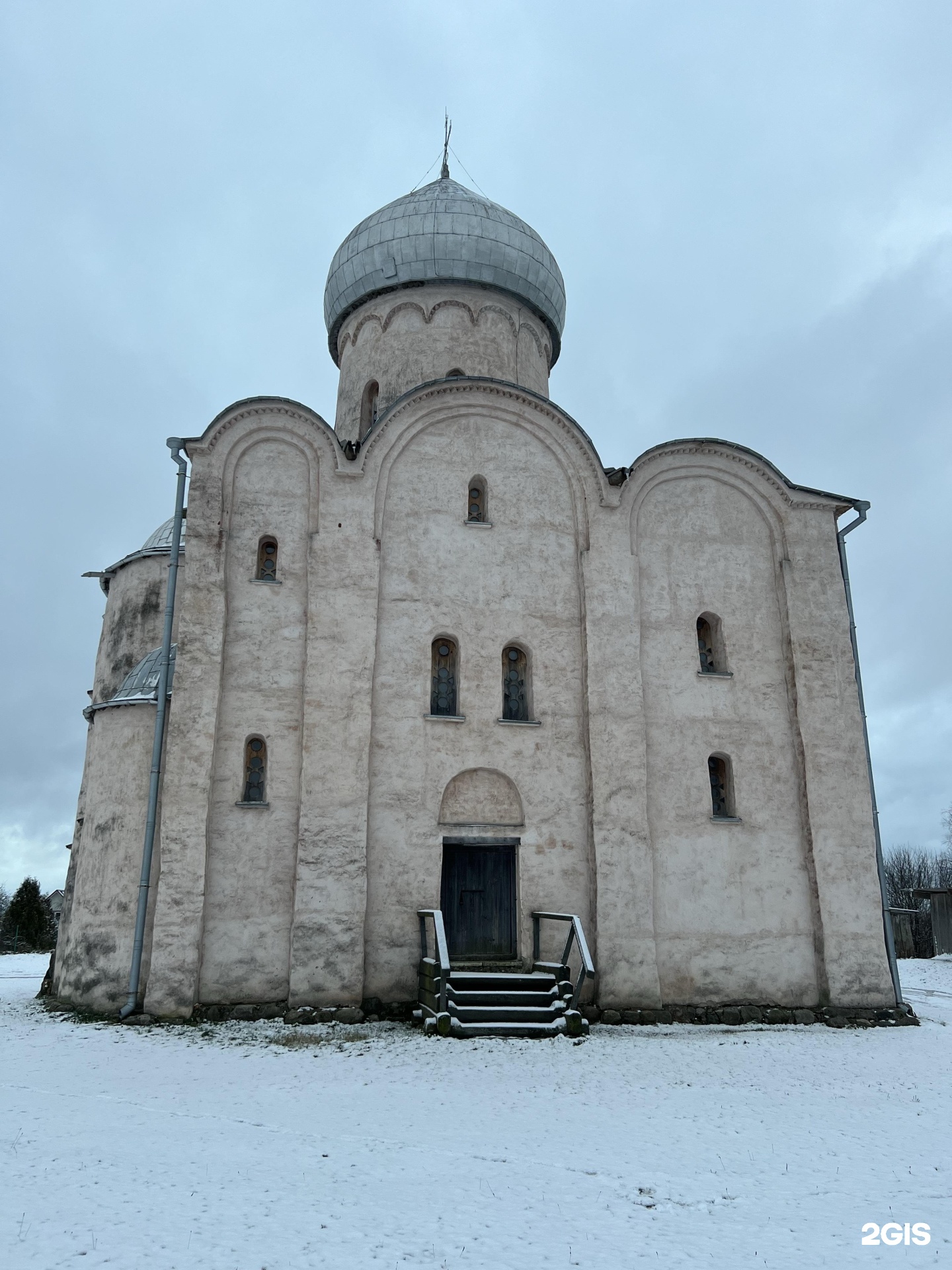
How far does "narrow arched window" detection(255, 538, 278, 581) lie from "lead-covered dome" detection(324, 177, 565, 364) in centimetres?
616

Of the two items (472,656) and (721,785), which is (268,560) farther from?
(721,785)

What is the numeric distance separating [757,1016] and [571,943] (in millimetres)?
2968

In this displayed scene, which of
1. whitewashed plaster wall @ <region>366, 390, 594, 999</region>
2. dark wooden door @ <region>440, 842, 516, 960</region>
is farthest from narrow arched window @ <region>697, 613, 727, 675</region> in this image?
dark wooden door @ <region>440, 842, 516, 960</region>

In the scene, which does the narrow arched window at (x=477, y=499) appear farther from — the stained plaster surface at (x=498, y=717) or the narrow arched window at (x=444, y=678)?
the narrow arched window at (x=444, y=678)

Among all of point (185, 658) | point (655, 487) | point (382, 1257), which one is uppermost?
point (655, 487)

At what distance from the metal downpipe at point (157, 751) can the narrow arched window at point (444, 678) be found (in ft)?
11.2

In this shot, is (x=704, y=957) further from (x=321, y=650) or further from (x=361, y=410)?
(x=361, y=410)

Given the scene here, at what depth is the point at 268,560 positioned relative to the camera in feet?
40.4

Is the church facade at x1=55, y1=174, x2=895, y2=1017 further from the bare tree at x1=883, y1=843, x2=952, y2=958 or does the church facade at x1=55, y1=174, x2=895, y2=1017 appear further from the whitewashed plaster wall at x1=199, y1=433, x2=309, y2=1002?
the bare tree at x1=883, y1=843, x2=952, y2=958

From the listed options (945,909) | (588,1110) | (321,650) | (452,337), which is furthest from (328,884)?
(945,909)

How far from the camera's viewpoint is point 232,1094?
7.42m

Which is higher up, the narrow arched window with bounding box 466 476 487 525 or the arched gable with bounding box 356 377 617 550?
the arched gable with bounding box 356 377 617 550

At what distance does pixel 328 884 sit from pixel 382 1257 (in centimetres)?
656

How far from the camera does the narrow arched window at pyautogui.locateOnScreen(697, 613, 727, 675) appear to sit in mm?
13188
